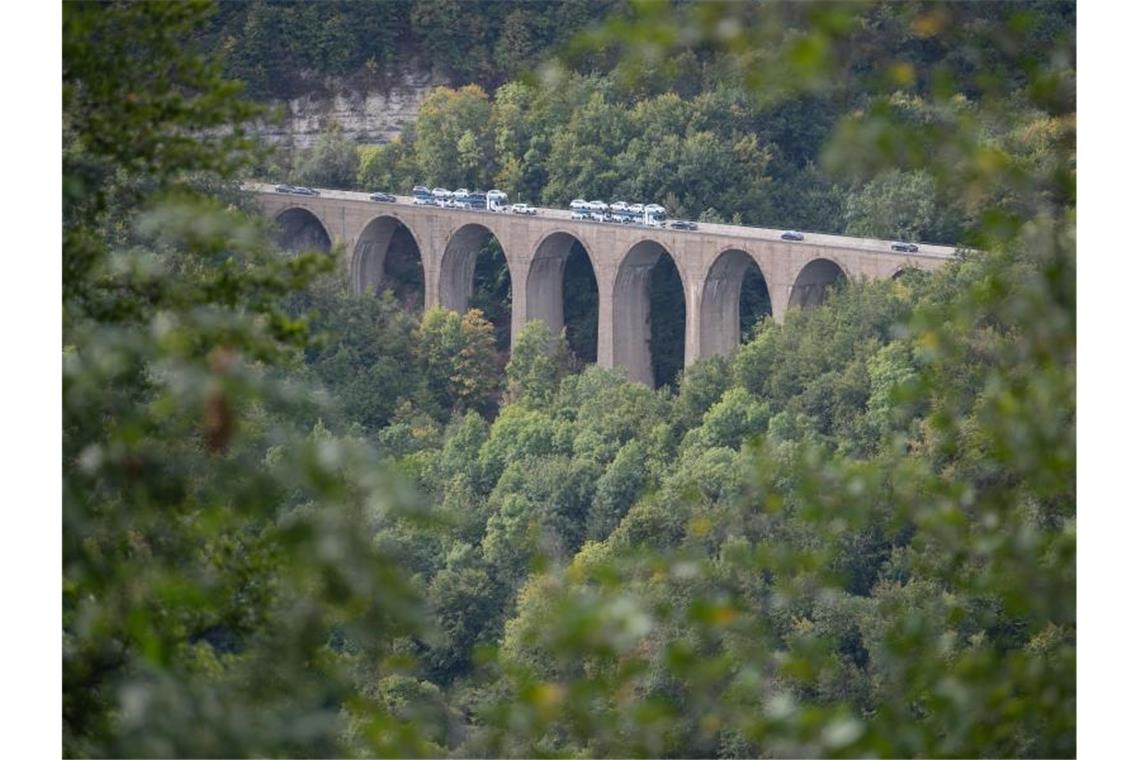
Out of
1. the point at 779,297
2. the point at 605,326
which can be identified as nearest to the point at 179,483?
the point at 779,297

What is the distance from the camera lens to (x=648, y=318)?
38875 millimetres

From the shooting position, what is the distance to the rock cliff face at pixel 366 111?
44.7m

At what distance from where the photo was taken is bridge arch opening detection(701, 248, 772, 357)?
36375mm

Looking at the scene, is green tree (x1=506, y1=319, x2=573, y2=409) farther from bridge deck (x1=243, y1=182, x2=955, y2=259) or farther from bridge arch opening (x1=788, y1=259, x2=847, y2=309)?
bridge arch opening (x1=788, y1=259, x2=847, y2=309)

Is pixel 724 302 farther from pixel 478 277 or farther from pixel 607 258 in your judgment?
pixel 478 277

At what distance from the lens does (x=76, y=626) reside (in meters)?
4.70

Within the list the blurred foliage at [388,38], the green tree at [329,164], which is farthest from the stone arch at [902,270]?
the green tree at [329,164]

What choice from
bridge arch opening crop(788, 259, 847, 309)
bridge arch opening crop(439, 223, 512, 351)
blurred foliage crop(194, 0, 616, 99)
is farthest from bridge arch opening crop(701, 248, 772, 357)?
blurred foliage crop(194, 0, 616, 99)

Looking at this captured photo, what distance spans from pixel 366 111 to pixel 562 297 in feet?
27.7

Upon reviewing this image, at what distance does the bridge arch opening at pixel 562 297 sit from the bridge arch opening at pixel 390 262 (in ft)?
10.5

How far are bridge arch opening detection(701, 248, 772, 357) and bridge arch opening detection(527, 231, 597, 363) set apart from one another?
337cm

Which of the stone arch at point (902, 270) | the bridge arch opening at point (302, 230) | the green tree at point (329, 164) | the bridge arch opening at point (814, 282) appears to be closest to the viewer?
the stone arch at point (902, 270)

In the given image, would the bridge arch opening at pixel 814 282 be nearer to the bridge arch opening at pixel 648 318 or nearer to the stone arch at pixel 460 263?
the bridge arch opening at pixel 648 318

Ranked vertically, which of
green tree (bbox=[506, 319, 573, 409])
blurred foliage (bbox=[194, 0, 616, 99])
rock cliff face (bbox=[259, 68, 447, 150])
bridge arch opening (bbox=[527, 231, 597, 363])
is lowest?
green tree (bbox=[506, 319, 573, 409])
